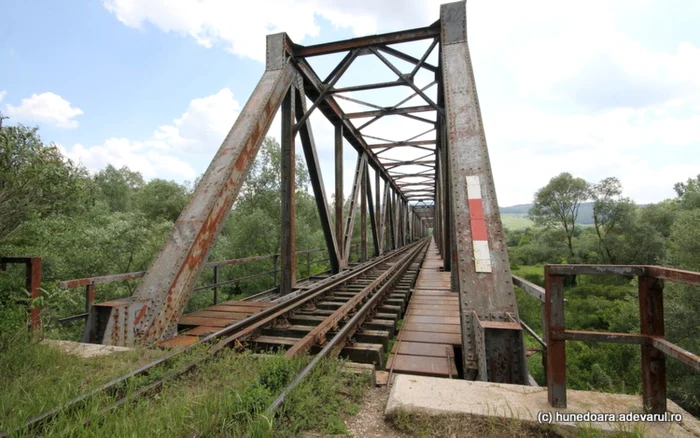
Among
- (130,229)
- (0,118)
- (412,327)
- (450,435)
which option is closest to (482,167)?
(412,327)

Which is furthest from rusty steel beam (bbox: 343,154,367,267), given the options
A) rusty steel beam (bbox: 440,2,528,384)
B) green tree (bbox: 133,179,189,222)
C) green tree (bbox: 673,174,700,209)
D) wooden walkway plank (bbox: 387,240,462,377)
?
green tree (bbox: 673,174,700,209)

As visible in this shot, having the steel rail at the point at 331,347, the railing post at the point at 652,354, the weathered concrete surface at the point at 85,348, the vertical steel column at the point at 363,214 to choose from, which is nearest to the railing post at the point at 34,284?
the weathered concrete surface at the point at 85,348

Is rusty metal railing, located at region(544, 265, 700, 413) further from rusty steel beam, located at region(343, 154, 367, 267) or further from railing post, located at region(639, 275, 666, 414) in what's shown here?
rusty steel beam, located at region(343, 154, 367, 267)

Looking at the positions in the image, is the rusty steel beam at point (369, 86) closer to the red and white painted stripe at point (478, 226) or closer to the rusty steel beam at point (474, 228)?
the rusty steel beam at point (474, 228)

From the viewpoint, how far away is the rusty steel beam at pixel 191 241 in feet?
10.8

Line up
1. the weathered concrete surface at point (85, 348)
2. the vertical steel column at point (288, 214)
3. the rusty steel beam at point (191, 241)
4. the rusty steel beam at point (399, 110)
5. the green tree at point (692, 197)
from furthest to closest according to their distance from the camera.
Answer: the green tree at point (692, 197) → the rusty steel beam at point (399, 110) → the vertical steel column at point (288, 214) → the rusty steel beam at point (191, 241) → the weathered concrete surface at point (85, 348)

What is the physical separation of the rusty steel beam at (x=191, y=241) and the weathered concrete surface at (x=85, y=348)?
165mm

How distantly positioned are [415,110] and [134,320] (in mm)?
8413

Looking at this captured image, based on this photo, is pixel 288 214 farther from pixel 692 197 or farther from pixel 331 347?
pixel 692 197

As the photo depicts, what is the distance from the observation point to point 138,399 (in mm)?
2008

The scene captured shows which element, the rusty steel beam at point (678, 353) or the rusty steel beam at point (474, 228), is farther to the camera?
the rusty steel beam at point (474, 228)

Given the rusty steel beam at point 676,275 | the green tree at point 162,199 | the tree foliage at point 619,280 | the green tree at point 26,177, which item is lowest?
the tree foliage at point 619,280

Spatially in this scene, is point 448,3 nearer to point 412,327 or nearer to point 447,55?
point 447,55

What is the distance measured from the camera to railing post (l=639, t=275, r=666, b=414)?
167 centimetres
